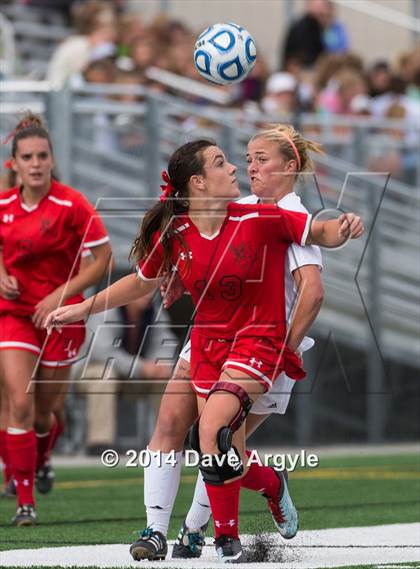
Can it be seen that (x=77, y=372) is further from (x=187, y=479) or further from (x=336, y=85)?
(x=336, y=85)

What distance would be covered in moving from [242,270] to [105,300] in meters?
0.72

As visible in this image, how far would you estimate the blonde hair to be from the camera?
25.4 ft

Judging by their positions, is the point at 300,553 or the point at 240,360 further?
the point at 300,553

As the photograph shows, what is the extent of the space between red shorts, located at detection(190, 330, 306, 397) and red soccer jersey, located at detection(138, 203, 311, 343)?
0.04 meters

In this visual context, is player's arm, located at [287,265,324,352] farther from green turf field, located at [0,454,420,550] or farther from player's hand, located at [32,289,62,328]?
player's hand, located at [32,289,62,328]

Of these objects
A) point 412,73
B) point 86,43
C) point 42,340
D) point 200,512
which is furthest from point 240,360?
point 412,73

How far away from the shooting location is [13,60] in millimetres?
19031

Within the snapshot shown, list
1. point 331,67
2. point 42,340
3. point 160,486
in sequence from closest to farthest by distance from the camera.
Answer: point 160,486 < point 42,340 < point 331,67

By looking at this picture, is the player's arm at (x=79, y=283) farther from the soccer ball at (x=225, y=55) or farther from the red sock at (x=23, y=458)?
the soccer ball at (x=225, y=55)

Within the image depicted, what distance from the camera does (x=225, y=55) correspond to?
843 cm

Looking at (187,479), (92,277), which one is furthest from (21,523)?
(187,479)

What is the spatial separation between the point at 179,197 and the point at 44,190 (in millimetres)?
2494

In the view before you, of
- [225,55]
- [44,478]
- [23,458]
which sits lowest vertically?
[44,478]

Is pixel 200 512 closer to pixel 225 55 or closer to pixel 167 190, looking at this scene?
pixel 167 190
